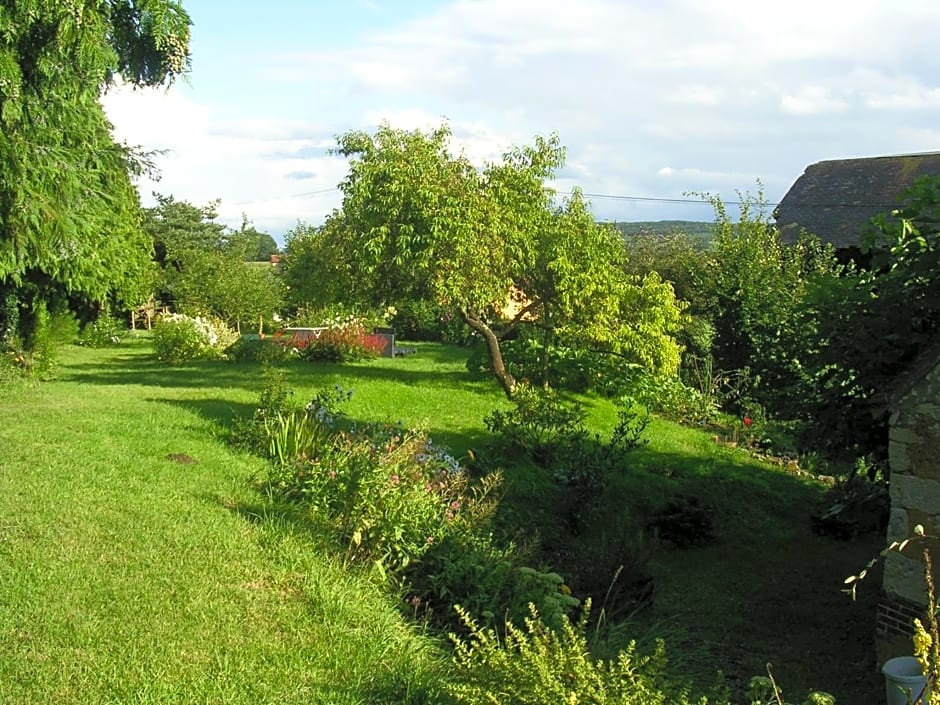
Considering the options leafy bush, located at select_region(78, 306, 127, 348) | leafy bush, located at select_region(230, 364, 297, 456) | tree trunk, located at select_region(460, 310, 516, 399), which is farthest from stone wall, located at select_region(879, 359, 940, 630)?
leafy bush, located at select_region(78, 306, 127, 348)

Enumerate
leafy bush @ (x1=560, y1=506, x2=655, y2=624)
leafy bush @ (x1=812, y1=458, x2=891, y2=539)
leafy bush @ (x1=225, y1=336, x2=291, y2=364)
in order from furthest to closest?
1. leafy bush @ (x1=225, y1=336, x2=291, y2=364)
2. leafy bush @ (x1=812, y1=458, x2=891, y2=539)
3. leafy bush @ (x1=560, y1=506, x2=655, y2=624)

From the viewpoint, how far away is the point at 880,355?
6.90m

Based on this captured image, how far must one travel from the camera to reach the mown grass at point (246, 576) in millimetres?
4336

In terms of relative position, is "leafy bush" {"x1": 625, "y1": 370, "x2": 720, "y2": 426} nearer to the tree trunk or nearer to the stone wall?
the tree trunk

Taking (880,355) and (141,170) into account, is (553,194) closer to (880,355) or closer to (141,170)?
(141,170)

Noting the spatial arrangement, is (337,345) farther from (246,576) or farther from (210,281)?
(246,576)

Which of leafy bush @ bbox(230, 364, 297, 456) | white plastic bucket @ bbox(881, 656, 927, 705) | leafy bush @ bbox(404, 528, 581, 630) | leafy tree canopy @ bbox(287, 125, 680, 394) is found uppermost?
leafy tree canopy @ bbox(287, 125, 680, 394)

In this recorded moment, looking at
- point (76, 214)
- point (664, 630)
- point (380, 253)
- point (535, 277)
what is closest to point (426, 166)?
point (380, 253)

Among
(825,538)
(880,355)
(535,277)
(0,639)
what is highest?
(535,277)

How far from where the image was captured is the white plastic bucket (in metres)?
4.61

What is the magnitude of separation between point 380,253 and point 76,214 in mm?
4230

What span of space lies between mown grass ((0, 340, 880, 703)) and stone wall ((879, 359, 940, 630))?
99cm

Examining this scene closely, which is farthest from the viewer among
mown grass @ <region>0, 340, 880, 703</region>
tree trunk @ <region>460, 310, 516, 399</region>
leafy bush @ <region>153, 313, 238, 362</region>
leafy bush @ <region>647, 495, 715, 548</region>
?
leafy bush @ <region>153, 313, 238, 362</region>

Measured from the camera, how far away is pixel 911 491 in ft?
19.0
